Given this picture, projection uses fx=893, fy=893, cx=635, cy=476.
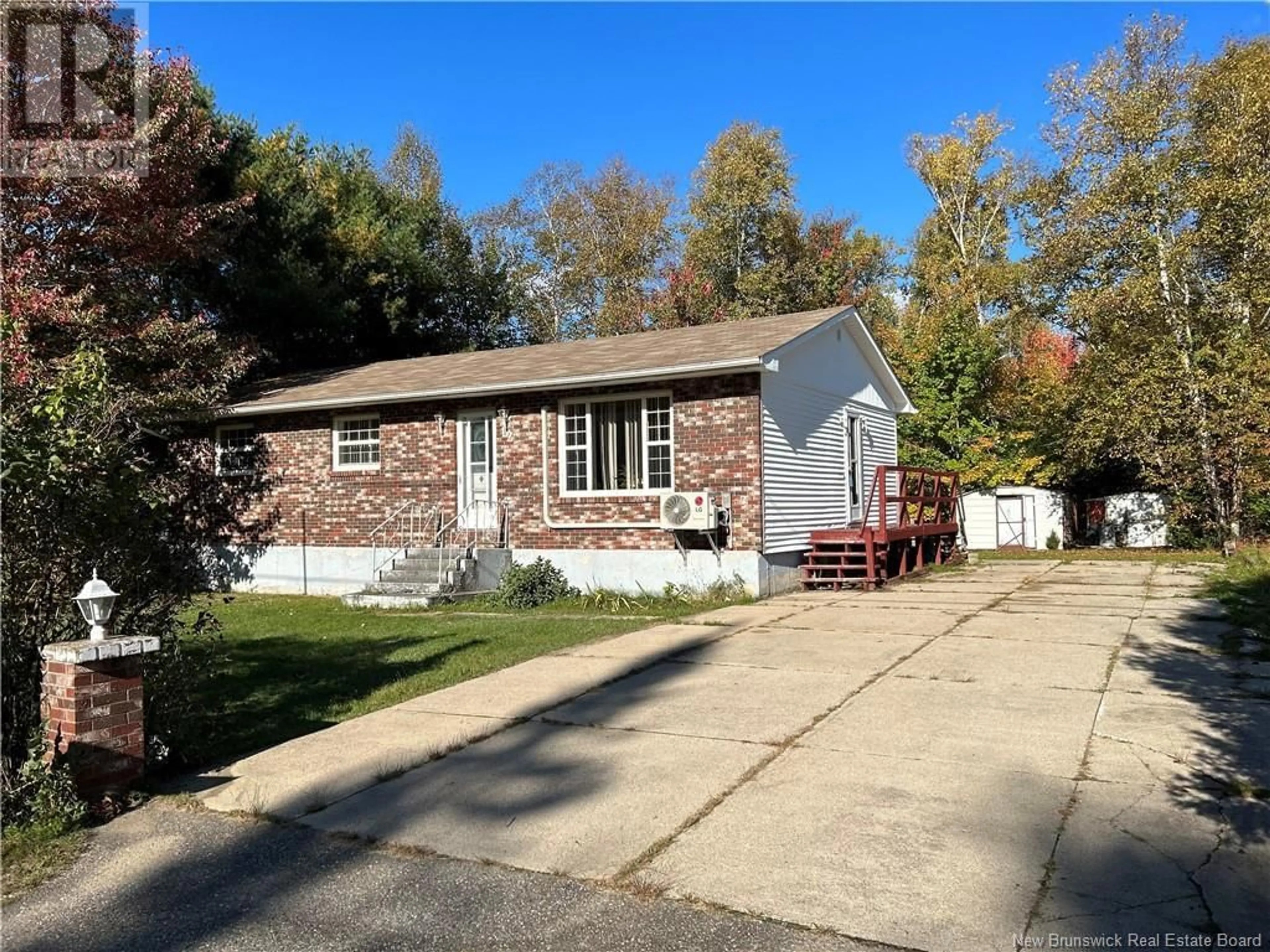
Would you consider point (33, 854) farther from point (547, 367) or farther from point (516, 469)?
point (547, 367)

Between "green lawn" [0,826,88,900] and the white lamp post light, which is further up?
the white lamp post light

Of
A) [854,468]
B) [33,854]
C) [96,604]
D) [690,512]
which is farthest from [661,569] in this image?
[33,854]

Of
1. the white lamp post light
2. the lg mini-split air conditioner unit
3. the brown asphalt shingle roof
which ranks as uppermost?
the brown asphalt shingle roof

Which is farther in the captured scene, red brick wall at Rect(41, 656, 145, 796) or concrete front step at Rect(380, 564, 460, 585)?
concrete front step at Rect(380, 564, 460, 585)

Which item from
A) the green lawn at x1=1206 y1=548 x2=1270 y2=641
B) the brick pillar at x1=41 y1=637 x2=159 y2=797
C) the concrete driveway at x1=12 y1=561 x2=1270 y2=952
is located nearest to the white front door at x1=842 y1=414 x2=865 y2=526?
the green lawn at x1=1206 y1=548 x2=1270 y2=641

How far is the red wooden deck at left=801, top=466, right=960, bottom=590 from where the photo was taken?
1396 centimetres

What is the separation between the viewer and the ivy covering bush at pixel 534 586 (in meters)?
13.0

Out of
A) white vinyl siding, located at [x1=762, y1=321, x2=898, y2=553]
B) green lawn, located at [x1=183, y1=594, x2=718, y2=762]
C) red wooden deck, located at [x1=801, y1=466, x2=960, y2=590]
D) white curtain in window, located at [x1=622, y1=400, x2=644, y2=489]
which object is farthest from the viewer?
red wooden deck, located at [x1=801, y1=466, x2=960, y2=590]

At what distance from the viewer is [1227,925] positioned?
3.07m

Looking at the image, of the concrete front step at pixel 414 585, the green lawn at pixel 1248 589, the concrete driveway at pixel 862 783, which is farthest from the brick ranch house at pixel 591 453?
the green lawn at pixel 1248 589

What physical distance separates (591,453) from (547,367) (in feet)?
6.06

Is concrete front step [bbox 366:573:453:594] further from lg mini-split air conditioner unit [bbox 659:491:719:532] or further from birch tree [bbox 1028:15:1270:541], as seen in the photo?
birch tree [bbox 1028:15:1270:541]

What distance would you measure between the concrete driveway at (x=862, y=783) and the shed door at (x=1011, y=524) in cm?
1723

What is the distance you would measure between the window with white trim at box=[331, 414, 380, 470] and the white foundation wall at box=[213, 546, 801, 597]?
1.49 metres
